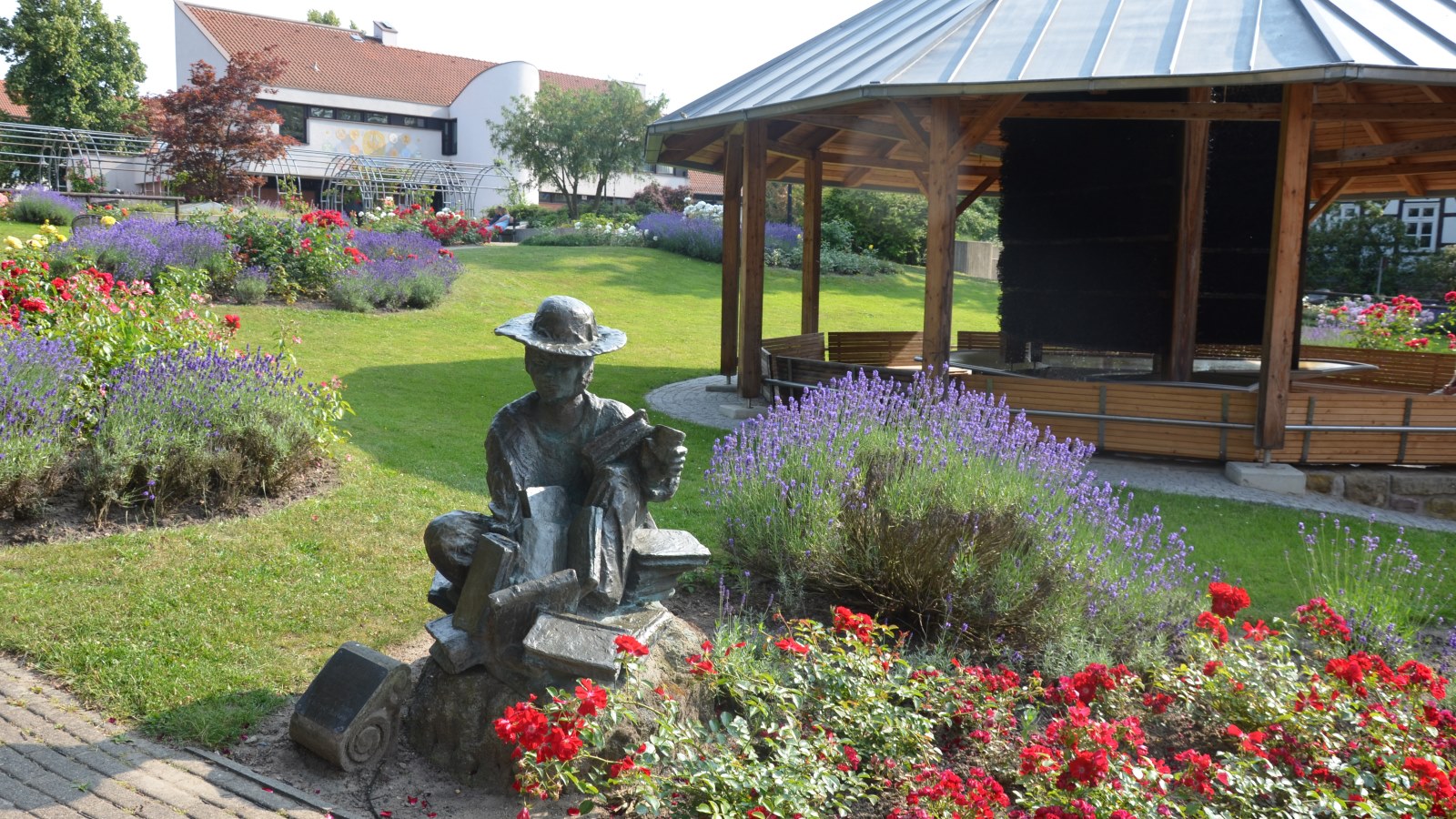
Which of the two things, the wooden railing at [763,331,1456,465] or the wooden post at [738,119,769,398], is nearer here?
the wooden railing at [763,331,1456,465]

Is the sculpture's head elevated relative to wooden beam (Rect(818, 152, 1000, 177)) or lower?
lower

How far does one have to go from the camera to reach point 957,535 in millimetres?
5121

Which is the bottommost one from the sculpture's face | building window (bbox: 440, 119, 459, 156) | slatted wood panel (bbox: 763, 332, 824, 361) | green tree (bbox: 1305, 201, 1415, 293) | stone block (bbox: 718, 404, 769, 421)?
stone block (bbox: 718, 404, 769, 421)

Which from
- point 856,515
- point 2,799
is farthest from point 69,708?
point 856,515

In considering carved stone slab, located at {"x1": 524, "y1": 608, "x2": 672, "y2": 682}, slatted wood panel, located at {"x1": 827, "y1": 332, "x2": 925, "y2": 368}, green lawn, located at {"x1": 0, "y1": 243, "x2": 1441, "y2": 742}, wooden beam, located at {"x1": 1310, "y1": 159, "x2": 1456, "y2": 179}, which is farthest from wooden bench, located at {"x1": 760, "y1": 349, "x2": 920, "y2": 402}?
wooden beam, located at {"x1": 1310, "y1": 159, "x2": 1456, "y2": 179}

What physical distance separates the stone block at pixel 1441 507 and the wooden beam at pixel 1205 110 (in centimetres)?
295

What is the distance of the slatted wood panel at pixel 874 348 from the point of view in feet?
41.7

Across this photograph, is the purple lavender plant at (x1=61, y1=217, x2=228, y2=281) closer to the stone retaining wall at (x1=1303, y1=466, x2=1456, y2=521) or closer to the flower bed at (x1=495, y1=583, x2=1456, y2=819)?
the flower bed at (x1=495, y1=583, x2=1456, y2=819)

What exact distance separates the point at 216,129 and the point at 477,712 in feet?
79.3

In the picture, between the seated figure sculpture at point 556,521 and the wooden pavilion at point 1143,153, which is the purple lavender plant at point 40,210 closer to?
the wooden pavilion at point 1143,153

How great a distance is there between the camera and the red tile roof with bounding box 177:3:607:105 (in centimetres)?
4147

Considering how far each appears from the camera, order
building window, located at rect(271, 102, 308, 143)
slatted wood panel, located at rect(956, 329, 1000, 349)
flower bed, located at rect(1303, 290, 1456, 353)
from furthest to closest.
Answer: building window, located at rect(271, 102, 308, 143) < slatted wood panel, located at rect(956, 329, 1000, 349) < flower bed, located at rect(1303, 290, 1456, 353)

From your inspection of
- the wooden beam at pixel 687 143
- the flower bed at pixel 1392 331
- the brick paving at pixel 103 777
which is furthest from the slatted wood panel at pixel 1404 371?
the brick paving at pixel 103 777

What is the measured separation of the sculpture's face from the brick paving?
1659 mm
